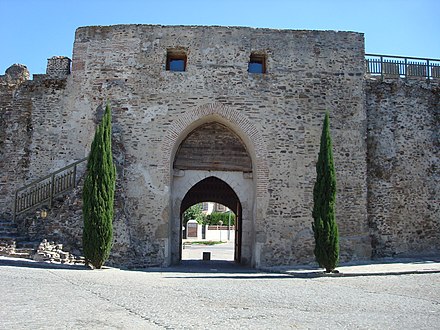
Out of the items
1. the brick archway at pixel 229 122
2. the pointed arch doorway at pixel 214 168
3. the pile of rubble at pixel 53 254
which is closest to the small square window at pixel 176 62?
the brick archway at pixel 229 122

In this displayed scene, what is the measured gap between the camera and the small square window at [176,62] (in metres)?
15.1

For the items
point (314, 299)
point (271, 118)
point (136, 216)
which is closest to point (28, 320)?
point (314, 299)

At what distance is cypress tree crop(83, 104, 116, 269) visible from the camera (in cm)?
1130

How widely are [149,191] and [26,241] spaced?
3678mm

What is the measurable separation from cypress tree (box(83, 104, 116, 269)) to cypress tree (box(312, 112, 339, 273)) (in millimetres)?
5288

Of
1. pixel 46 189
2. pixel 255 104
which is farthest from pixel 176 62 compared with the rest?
pixel 46 189

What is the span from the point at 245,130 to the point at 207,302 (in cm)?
825

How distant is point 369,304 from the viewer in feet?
22.7

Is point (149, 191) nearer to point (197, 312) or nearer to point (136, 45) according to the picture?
point (136, 45)

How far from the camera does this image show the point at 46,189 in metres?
14.0

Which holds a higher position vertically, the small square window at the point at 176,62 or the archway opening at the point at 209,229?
the small square window at the point at 176,62

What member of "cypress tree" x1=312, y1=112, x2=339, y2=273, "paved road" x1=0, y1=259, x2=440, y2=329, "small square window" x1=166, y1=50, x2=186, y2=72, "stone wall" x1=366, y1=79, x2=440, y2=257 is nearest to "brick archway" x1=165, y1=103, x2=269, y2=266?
"small square window" x1=166, y1=50, x2=186, y2=72

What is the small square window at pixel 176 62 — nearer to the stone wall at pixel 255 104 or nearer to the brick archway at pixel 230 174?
the stone wall at pixel 255 104

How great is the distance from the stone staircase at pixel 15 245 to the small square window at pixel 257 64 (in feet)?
27.7
